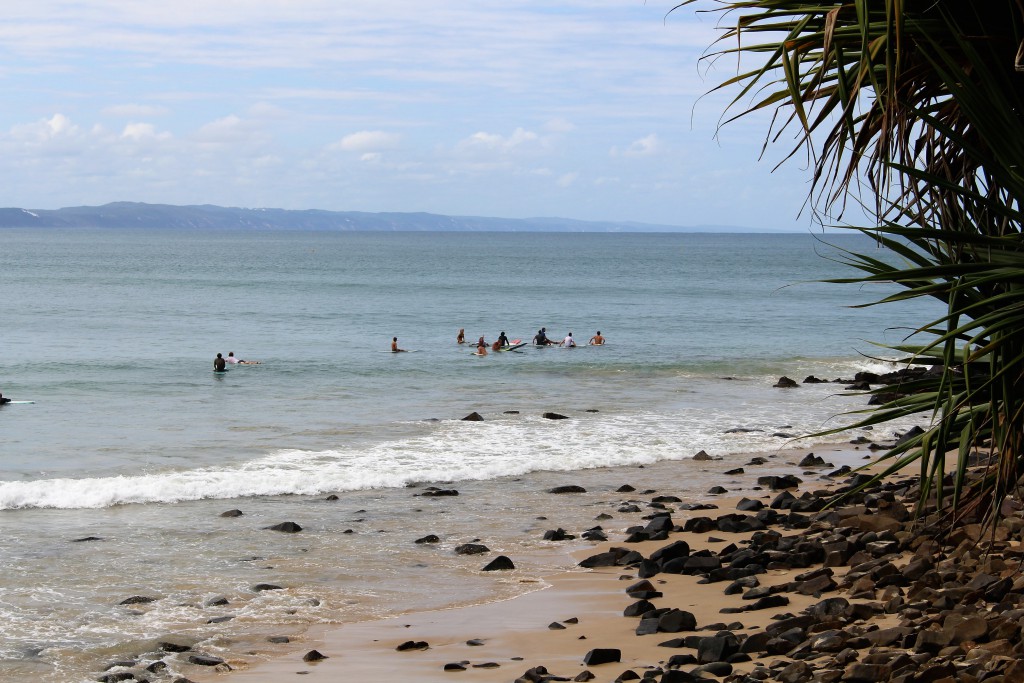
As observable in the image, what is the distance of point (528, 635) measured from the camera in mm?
9852

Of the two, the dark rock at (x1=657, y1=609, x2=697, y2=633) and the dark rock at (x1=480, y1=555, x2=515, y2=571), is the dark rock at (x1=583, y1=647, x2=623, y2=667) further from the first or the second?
the dark rock at (x1=480, y1=555, x2=515, y2=571)

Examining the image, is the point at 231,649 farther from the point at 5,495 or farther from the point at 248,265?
the point at 248,265

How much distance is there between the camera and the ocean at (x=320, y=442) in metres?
11.5

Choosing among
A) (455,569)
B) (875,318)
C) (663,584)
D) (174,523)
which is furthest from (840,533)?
(875,318)

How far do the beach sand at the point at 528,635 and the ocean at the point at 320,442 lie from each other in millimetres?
476

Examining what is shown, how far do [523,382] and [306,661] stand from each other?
23602mm

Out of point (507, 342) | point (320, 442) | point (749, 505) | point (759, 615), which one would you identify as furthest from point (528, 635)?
point (507, 342)

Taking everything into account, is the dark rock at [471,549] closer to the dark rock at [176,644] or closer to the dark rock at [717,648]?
the dark rock at [176,644]

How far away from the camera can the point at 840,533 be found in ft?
37.8

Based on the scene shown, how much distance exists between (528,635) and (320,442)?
42.8 ft

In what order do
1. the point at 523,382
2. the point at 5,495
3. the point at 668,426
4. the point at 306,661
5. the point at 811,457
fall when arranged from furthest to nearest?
the point at 523,382, the point at 668,426, the point at 811,457, the point at 5,495, the point at 306,661

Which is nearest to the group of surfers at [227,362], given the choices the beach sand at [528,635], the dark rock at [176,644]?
the beach sand at [528,635]

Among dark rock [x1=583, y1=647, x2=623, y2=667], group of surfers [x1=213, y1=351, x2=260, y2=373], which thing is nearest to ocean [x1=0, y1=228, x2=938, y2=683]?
group of surfers [x1=213, y1=351, x2=260, y2=373]

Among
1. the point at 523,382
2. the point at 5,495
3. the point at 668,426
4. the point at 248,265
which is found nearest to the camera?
the point at 5,495
